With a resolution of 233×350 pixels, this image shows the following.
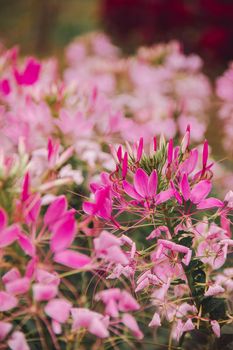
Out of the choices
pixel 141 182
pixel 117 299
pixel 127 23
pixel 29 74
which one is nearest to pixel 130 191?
pixel 141 182

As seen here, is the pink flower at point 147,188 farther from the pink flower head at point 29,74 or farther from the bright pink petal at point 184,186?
the pink flower head at point 29,74

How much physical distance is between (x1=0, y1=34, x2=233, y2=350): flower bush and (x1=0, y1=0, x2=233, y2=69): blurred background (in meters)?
2.94

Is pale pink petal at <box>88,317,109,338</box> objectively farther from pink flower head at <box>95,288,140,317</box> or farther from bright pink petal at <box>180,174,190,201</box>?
bright pink petal at <box>180,174,190,201</box>

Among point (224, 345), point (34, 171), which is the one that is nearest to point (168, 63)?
point (34, 171)

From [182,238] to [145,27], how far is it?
3.85m

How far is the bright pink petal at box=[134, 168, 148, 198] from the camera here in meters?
0.55

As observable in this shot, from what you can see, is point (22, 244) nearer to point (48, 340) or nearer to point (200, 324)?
point (48, 340)

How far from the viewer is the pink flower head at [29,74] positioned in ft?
3.09

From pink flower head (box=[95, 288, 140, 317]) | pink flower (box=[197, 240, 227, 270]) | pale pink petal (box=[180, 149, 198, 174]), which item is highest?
pale pink petal (box=[180, 149, 198, 174])

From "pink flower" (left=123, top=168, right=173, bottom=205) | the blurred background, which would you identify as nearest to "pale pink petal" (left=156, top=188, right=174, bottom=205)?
"pink flower" (left=123, top=168, right=173, bottom=205)

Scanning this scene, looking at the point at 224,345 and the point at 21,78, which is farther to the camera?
the point at 21,78

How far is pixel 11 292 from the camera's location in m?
0.46

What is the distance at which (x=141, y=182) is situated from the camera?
0.56m

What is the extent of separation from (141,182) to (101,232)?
71mm
